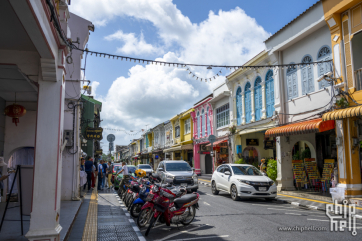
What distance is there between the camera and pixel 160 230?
812 centimetres

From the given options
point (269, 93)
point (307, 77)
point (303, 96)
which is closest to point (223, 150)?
point (269, 93)

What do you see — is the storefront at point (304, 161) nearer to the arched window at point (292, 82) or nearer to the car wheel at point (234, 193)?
the arched window at point (292, 82)

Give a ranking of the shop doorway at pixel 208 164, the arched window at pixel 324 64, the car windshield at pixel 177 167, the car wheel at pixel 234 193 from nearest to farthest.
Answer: the car wheel at pixel 234 193, the arched window at pixel 324 64, the car windshield at pixel 177 167, the shop doorway at pixel 208 164

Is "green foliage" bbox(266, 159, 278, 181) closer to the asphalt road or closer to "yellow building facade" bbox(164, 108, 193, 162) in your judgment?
the asphalt road

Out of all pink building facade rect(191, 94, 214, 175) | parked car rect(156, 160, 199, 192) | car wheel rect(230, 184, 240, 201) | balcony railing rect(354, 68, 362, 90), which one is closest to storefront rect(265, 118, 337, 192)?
balcony railing rect(354, 68, 362, 90)

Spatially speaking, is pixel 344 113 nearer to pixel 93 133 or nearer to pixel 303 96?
pixel 303 96

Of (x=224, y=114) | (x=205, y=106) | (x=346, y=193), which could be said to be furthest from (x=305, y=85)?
(x=205, y=106)

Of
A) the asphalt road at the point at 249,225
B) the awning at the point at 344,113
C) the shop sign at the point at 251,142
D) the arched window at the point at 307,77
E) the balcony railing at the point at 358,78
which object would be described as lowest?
the asphalt road at the point at 249,225

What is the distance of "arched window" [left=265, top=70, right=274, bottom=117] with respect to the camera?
17.9 metres

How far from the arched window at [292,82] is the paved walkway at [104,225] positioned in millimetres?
10329

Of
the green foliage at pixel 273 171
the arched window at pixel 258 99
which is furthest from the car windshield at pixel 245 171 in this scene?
the arched window at pixel 258 99

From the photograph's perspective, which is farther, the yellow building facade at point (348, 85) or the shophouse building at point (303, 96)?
Answer: the shophouse building at point (303, 96)

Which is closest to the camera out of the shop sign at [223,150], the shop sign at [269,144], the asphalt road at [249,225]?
the asphalt road at [249,225]

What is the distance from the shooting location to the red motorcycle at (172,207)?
7809mm
